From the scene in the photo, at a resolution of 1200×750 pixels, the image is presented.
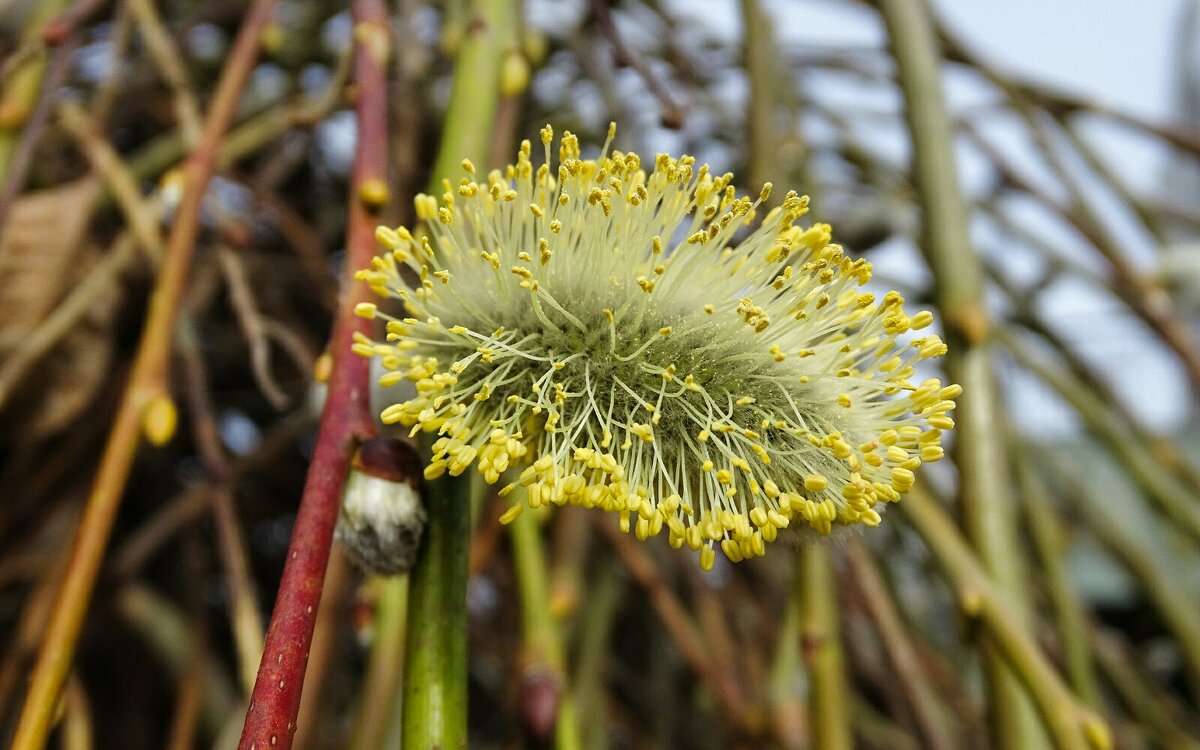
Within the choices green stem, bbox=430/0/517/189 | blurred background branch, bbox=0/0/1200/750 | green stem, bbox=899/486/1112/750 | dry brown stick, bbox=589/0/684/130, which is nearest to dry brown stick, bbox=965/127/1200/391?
blurred background branch, bbox=0/0/1200/750

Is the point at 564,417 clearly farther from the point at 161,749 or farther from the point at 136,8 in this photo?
the point at 161,749

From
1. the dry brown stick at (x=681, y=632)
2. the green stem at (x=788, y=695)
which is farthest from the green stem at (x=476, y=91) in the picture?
the dry brown stick at (x=681, y=632)

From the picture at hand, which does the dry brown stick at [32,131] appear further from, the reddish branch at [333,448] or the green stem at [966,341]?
the green stem at [966,341]

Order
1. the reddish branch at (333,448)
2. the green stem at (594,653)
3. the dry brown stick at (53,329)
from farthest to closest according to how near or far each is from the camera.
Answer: the green stem at (594,653) → the dry brown stick at (53,329) → the reddish branch at (333,448)

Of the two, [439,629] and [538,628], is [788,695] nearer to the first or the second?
[538,628]

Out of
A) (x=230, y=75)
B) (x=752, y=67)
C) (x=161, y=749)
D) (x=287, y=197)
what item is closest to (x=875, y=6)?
(x=752, y=67)
